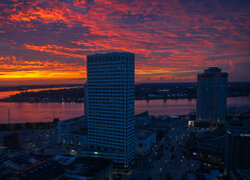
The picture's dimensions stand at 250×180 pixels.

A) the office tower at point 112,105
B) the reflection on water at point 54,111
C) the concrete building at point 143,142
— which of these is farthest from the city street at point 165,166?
the reflection on water at point 54,111

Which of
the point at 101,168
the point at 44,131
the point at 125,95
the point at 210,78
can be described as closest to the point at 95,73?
the point at 125,95

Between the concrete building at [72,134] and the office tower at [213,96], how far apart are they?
58.7 m

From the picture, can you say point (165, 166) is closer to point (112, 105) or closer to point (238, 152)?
point (238, 152)

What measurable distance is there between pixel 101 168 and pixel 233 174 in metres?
24.1

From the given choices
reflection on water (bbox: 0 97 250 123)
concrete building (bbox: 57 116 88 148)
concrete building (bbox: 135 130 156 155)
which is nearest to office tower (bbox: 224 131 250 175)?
concrete building (bbox: 135 130 156 155)

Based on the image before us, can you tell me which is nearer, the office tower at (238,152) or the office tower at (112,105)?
the office tower at (238,152)

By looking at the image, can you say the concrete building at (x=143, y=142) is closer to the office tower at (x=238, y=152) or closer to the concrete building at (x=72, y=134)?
the concrete building at (x=72, y=134)

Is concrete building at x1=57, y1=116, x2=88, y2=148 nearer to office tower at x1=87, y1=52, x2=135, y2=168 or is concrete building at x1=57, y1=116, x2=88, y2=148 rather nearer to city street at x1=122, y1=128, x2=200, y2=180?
office tower at x1=87, y1=52, x2=135, y2=168

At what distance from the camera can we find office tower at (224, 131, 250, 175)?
35.4 m

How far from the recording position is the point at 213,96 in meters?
85.5

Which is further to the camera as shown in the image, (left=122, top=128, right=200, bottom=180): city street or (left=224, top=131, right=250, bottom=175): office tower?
(left=122, top=128, right=200, bottom=180): city street

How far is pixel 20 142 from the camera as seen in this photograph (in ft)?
192

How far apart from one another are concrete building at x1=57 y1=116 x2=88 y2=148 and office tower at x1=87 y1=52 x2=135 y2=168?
7.61m

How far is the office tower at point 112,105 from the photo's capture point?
126ft
